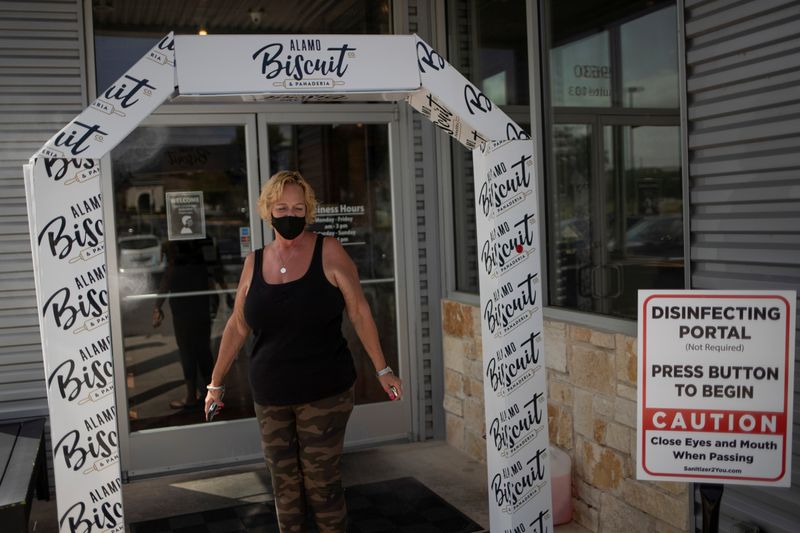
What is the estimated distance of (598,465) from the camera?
4.27 meters

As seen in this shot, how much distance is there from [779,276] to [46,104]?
4221 millimetres

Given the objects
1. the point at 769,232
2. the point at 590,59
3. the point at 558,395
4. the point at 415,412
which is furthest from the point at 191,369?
the point at 769,232

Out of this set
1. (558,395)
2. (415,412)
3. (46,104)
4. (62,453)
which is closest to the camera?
(62,453)

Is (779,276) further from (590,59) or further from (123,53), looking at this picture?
(123,53)

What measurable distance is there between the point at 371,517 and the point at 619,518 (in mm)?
1371

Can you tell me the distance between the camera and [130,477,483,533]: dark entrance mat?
4508mm

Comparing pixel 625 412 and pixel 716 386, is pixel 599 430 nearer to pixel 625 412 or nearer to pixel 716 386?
pixel 625 412

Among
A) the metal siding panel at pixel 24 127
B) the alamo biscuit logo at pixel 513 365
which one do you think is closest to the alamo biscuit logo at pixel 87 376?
the alamo biscuit logo at pixel 513 365

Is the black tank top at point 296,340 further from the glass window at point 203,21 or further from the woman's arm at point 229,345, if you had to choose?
the glass window at point 203,21

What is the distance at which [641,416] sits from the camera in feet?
9.41

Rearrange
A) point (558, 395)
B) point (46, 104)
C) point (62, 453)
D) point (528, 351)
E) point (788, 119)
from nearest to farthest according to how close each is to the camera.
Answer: point (62, 453)
point (788, 119)
point (528, 351)
point (558, 395)
point (46, 104)

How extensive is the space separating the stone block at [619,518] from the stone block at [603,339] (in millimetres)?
766

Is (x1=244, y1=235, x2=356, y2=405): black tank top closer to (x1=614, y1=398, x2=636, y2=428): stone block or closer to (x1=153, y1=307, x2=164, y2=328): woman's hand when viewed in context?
(x1=614, y1=398, x2=636, y2=428): stone block

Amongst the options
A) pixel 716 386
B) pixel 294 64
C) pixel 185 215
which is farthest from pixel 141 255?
pixel 716 386
